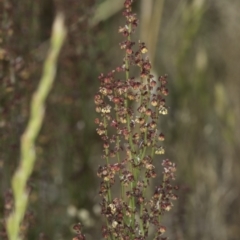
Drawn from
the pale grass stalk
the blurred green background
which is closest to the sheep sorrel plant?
the pale grass stalk

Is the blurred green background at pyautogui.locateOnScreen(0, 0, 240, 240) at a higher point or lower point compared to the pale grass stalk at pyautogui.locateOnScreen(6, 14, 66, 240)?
higher

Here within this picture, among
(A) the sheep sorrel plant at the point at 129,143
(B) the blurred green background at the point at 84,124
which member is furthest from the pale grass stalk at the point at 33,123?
(B) the blurred green background at the point at 84,124

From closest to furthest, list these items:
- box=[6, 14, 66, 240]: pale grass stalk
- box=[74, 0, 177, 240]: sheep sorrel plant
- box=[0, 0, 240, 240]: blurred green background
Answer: box=[6, 14, 66, 240]: pale grass stalk < box=[74, 0, 177, 240]: sheep sorrel plant < box=[0, 0, 240, 240]: blurred green background

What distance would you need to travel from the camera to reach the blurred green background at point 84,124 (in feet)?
3.91

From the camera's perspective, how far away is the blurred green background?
1.19m

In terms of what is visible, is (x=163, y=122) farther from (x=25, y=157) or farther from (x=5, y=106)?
(x=25, y=157)

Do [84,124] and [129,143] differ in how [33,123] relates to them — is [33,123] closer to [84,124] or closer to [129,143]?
[129,143]

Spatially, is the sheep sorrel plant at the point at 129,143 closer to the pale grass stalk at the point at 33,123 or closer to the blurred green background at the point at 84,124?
the pale grass stalk at the point at 33,123

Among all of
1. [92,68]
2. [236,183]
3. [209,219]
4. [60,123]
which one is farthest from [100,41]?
[236,183]

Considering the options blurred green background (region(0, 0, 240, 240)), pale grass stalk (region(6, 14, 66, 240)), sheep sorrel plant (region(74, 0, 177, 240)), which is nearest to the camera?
pale grass stalk (region(6, 14, 66, 240))

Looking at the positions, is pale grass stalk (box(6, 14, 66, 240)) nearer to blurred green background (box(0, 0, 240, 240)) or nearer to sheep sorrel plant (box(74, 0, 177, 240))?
sheep sorrel plant (box(74, 0, 177, 240))

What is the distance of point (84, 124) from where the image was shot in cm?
142

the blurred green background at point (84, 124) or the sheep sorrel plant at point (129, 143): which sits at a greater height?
the blurred green background at point (84, 124)

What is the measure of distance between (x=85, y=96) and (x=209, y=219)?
470 millimetres
